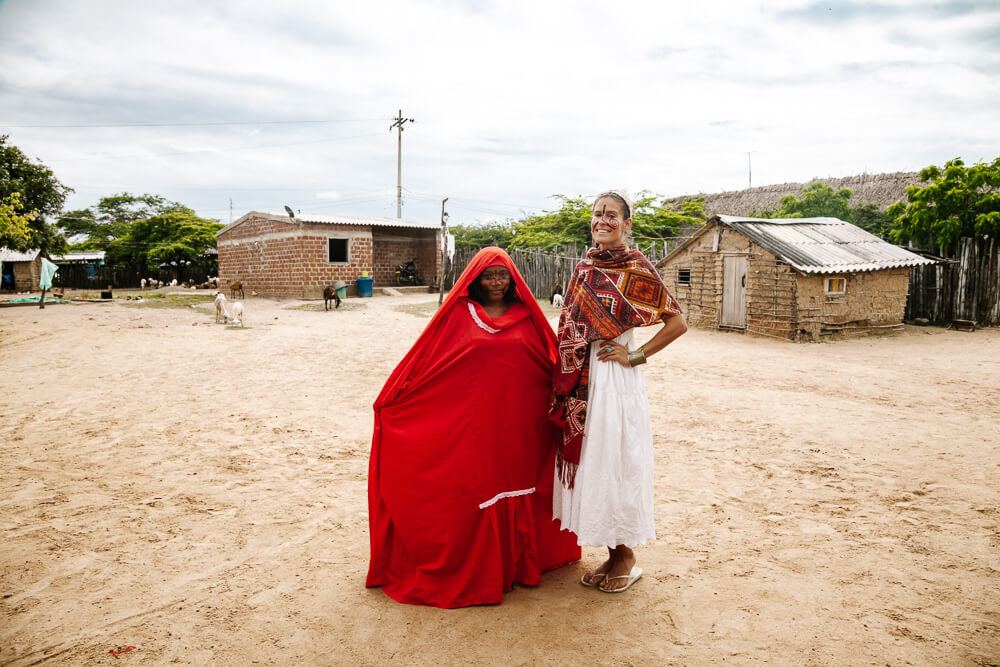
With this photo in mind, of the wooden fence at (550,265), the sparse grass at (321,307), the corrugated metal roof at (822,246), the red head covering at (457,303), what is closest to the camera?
the red head covering at (457,303)

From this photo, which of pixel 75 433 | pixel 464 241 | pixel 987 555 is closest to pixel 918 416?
pixel 987 555

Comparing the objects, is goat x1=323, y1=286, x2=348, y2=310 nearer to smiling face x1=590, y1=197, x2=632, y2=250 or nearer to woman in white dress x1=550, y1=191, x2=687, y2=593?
woman in white dress x1=550, y1=191, x2=687, y2=593

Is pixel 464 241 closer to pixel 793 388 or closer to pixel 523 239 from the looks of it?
pixel 523 239

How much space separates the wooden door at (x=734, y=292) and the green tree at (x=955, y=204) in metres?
4.83

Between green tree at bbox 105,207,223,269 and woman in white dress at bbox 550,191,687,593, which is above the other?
green tree at bbox 105,207,223,269

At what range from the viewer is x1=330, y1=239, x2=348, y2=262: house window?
20.5 meters

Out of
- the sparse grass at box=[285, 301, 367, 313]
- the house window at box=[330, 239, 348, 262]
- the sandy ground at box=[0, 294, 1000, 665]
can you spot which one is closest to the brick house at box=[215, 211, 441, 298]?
the house window at box=[330, 239, 348, 262]

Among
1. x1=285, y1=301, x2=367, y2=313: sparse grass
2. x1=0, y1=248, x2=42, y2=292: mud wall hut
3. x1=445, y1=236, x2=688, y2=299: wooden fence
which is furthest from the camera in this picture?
x1=0, y1=248, x2=42, y2=292: mud wall hut

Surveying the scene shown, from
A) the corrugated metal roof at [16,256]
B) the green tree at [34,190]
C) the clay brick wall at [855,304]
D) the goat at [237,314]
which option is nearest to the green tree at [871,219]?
the clay brick wall at [855,304]

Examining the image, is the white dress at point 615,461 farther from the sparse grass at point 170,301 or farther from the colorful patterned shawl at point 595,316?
the sparse grass at point 170,301

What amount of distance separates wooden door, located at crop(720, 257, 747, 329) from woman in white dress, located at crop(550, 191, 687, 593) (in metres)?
10.7

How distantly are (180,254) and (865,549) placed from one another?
32081mm

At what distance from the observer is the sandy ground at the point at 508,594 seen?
7.60 ft

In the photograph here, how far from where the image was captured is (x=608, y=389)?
240cm
